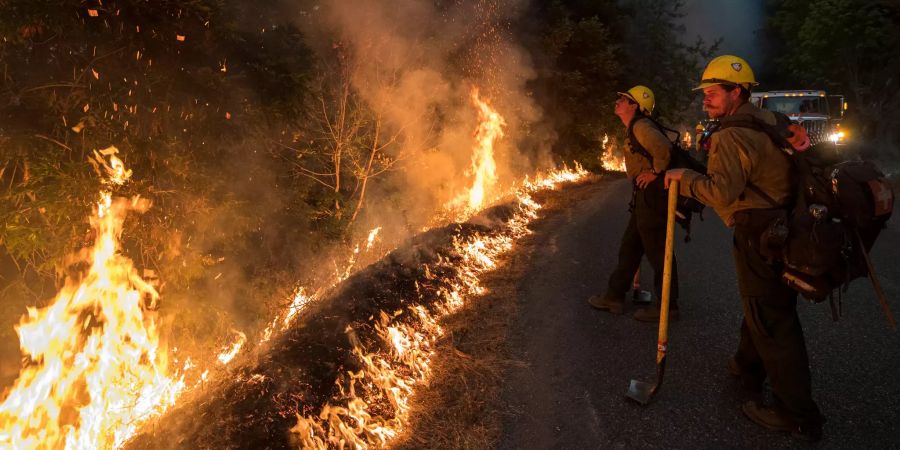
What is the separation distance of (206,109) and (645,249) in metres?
4.42

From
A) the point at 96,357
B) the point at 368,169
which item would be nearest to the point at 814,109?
the point at 368,169

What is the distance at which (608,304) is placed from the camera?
15.4ft

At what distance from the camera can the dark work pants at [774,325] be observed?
109 inches

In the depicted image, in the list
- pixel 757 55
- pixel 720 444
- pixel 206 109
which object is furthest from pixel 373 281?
pixel 757 55

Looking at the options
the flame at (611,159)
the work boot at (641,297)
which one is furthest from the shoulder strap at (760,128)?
the flame at (611,159)

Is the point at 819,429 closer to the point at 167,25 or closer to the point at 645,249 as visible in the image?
the point at 645,249

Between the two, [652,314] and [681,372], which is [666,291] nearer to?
[681,372]

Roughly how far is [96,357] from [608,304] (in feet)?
14.0

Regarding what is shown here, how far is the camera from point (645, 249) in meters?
4.47

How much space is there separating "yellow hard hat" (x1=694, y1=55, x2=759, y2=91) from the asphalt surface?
6.09 feet

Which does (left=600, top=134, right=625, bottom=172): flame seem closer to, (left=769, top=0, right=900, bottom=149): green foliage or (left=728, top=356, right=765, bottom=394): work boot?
(left=769, top=0, right=900, bottom=149): green foliage

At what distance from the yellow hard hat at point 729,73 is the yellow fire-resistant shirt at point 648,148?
3.10 feet

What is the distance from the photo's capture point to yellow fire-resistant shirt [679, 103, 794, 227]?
9.16ft

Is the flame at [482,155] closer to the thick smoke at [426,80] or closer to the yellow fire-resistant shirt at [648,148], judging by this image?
the thick smoke at [426,80]
